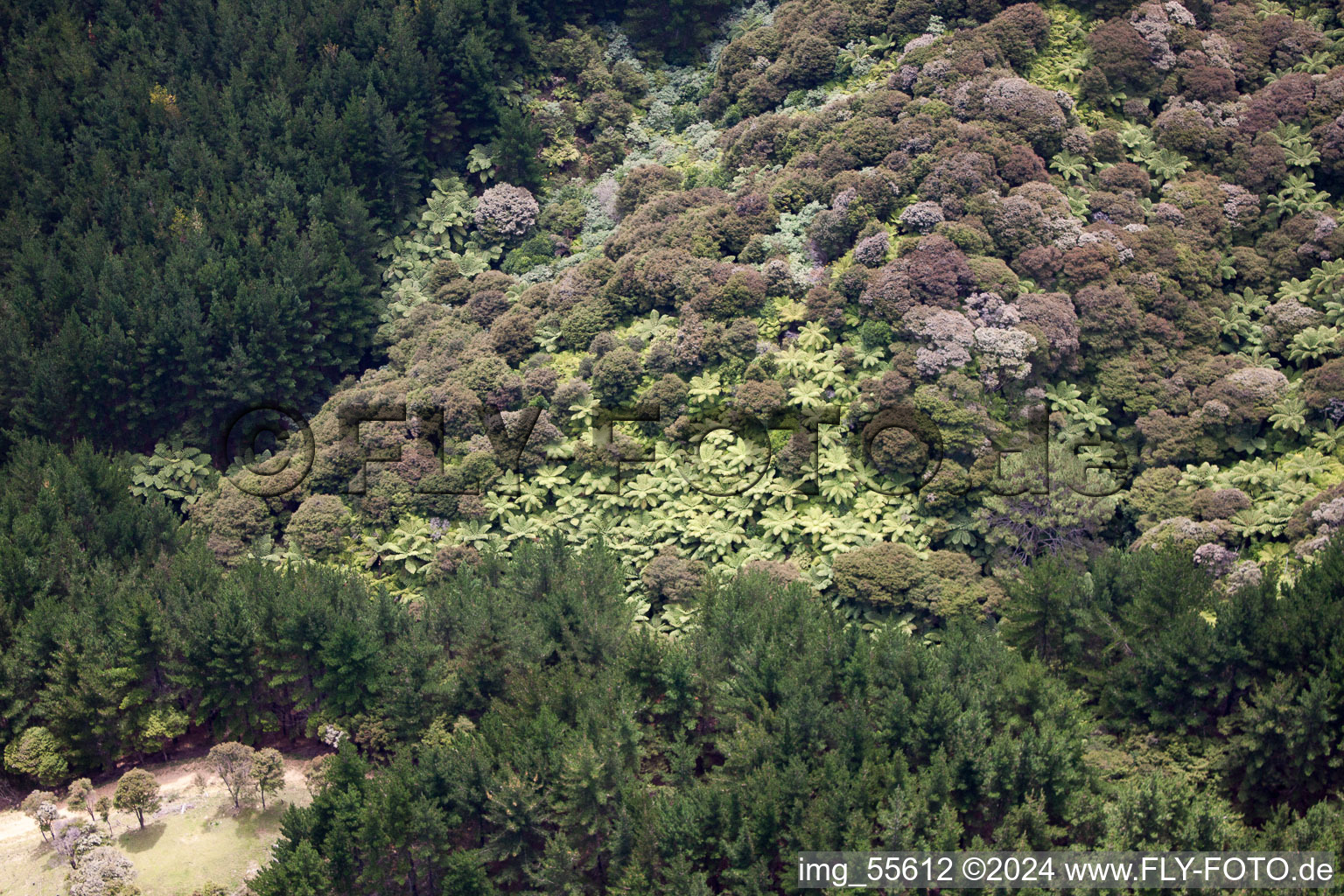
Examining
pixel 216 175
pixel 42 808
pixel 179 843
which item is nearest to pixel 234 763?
pixel 179 843

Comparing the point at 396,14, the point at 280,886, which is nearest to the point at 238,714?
the point at 280,886


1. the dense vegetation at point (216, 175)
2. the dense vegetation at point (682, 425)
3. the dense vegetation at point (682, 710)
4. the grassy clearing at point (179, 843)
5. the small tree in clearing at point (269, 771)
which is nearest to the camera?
the dense vegetation at point (682, 710)

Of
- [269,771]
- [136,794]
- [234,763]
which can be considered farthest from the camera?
[234,763]

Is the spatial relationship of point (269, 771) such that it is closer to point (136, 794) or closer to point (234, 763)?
point (234, 763)

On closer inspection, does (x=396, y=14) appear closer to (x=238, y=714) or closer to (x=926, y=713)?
(x=238, y=714)

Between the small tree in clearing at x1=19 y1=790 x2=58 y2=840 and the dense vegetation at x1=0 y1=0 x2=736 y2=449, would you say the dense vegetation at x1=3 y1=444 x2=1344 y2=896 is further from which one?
the dense vegetation at x1=0 y1=0 x2=736 y2=449

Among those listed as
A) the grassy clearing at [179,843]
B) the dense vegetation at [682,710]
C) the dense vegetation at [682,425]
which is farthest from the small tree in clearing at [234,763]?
the dense vegetation at [682,710]

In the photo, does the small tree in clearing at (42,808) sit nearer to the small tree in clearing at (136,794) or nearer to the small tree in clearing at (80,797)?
the small tree in clearing at (80,797)
